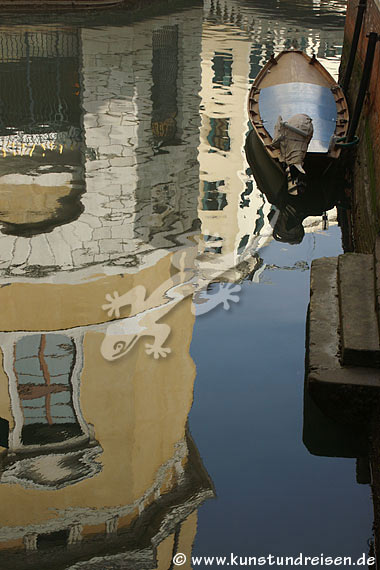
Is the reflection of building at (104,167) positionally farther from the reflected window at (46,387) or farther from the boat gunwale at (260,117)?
the reflected window at (46,387)

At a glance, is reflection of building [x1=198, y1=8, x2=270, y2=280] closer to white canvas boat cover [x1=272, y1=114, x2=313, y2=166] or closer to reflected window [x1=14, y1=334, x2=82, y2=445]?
white canvas boat cover [x1=272, y1=114, x2=313, y2=166]

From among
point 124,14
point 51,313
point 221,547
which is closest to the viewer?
point 221,547

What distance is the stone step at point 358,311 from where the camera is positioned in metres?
5.64

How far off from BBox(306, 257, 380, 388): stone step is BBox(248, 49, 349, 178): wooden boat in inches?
175

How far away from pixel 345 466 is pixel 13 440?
2.53m

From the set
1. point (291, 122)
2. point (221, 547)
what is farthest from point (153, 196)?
point (221, 547)

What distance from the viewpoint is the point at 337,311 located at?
21.0 ft

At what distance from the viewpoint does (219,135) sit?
13.7m

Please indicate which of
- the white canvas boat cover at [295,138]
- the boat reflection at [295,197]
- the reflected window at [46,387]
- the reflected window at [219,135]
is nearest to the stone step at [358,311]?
the reflected window at [46,387]

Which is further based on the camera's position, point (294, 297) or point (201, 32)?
point (201, 32)

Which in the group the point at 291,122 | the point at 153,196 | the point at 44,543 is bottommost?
the point at 44,543

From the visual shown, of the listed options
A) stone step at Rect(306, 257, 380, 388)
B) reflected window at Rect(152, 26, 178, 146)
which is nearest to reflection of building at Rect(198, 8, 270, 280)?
reflected window at Rect(152, 26, 178, 146)

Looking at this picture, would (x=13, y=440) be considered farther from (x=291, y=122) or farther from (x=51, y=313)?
(x=291, y=122)

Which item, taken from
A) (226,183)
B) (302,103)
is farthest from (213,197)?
(302,103)
